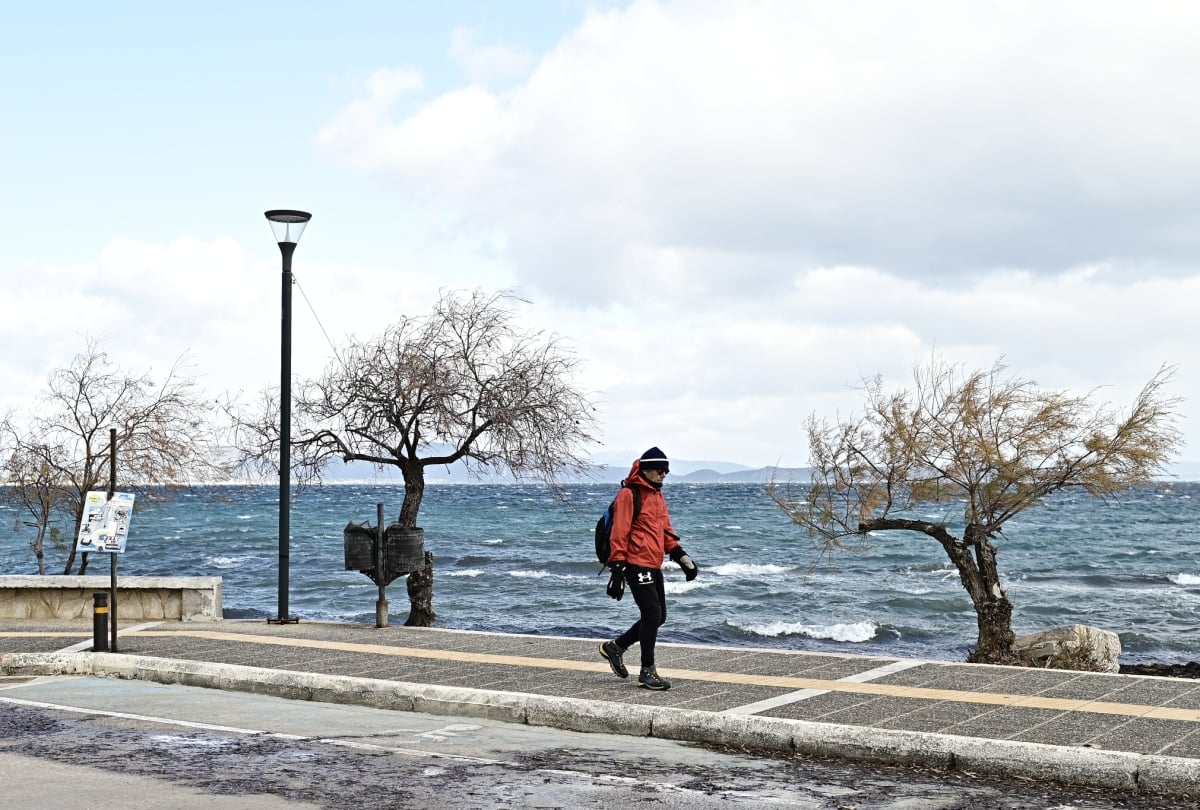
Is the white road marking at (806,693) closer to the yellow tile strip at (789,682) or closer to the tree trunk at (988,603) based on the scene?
the yellow tile strip at (789,682)

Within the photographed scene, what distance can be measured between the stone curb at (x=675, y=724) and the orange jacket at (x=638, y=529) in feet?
3.96

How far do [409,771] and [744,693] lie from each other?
3090 mm

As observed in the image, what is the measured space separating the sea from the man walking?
916cm

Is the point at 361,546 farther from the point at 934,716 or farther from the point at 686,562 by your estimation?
the point at 934,716

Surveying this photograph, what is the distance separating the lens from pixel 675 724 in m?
8.91

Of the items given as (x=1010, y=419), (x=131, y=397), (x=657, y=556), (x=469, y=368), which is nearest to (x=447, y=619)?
(x=131, y=397)

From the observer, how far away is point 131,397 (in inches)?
974

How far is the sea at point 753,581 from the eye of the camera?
102 feet

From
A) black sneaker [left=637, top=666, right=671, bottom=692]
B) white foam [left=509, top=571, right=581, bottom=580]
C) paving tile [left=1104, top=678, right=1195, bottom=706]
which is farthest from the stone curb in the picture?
white foam [left=509, top=571, right=581, bottom=580]

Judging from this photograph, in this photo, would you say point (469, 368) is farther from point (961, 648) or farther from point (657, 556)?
point (961, 648)

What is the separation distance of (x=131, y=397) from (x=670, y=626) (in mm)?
14089

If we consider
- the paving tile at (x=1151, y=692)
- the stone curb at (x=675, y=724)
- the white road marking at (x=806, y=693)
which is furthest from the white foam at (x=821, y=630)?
the stone curb at (x=675, y=724)

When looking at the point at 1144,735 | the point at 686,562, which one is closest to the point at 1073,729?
the point at 1144,735

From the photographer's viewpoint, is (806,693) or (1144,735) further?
(806,693)
